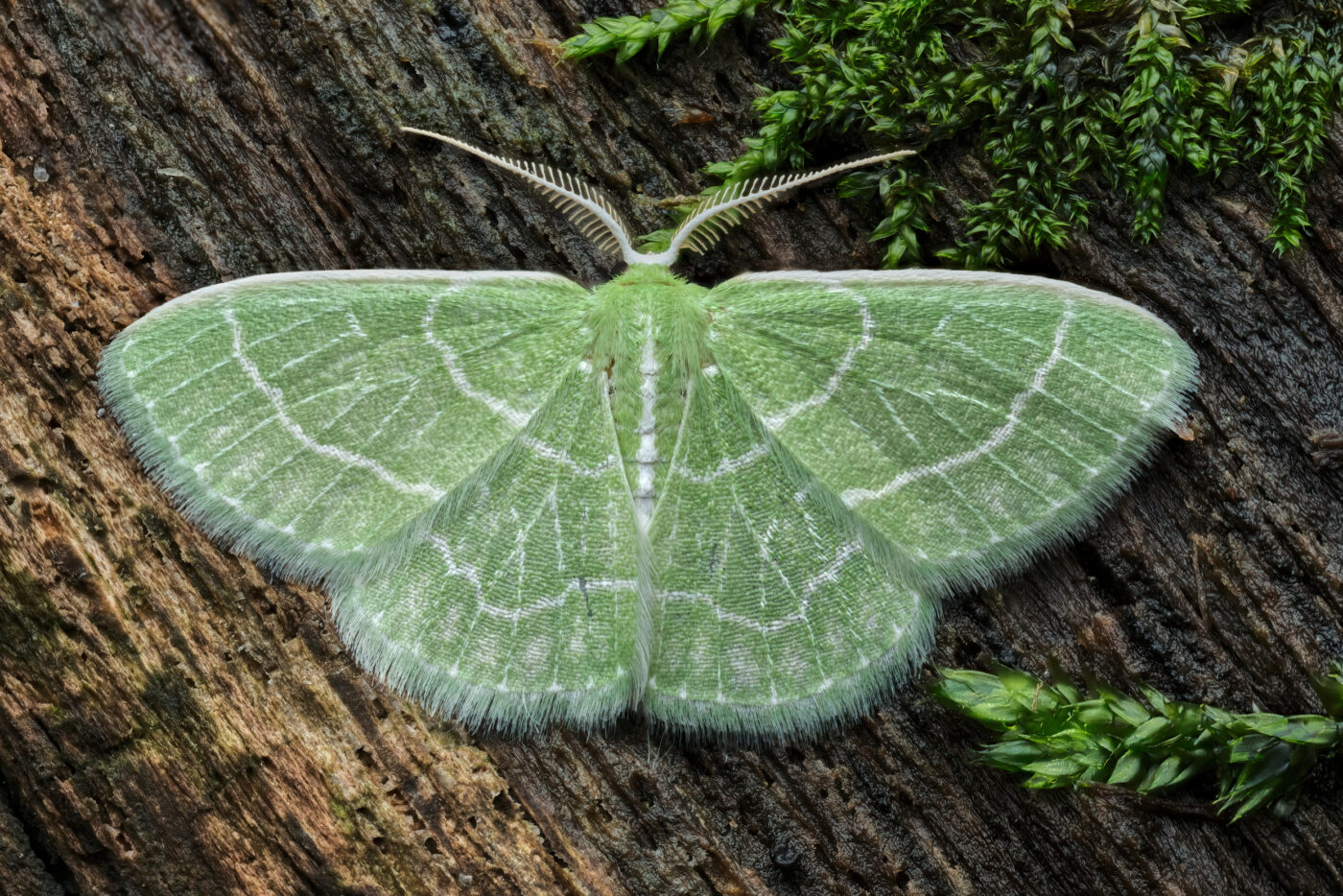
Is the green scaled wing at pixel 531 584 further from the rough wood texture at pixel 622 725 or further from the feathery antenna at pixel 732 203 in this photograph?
the feathery antenna at pixel 732 203

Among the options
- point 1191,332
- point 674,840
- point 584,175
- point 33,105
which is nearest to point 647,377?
point 584,175

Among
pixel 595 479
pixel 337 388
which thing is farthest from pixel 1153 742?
pixel 337 388

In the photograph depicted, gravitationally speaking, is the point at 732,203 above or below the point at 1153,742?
above

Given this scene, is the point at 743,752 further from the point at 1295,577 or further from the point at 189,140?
the point at 189,140

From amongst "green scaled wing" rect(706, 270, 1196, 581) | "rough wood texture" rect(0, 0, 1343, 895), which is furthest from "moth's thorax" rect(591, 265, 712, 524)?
"rough wood texture" rect(0, 0, 1343, 895)

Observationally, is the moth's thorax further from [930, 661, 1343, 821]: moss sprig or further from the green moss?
[930, 661, 1343, 821]: moss sprig

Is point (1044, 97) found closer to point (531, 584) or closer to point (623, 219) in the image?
point (623, 219)
